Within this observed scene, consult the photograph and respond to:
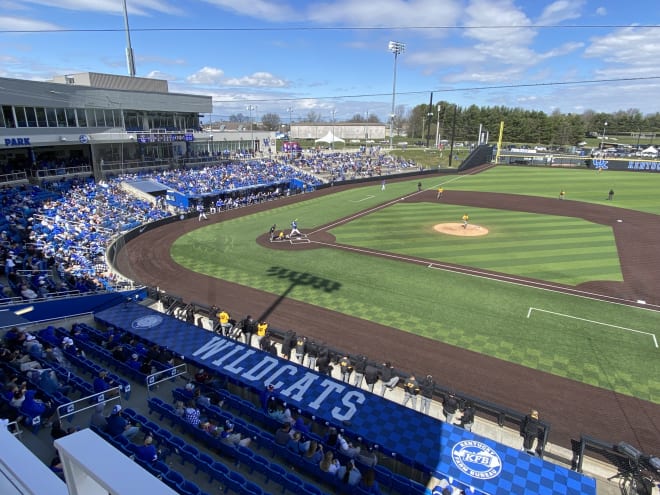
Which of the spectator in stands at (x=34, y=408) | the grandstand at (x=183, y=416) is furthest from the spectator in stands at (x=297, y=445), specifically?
the spectator in stands at (x=34, y=408)

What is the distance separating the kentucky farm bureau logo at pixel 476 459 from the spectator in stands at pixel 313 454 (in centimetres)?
330

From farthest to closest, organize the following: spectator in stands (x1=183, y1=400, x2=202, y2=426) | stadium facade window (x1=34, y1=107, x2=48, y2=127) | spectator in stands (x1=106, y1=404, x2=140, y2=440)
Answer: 1. stadium facade window (x1=34, y1=107, x2=48, y2=127)
2. spectator in stands (x1=183, y1=400, x2=202, y2=426)
3. spectator in stands (x1=106, y1=404, x2=140, y2=440)

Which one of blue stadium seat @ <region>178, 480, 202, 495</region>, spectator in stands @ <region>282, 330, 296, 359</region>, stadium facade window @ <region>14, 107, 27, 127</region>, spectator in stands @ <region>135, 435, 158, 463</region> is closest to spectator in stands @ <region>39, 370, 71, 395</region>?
spectator in stands @ <region>135, 435, 158, 463</region>

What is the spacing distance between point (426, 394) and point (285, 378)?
14.5ft

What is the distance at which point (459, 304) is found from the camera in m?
21.4

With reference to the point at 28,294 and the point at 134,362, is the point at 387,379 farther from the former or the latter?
the point at 28,294

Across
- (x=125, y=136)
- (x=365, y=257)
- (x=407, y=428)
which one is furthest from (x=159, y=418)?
(x=125, y=136)

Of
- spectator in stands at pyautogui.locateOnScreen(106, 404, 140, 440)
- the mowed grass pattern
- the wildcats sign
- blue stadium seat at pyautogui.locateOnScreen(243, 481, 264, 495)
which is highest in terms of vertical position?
spectator in stands at pyautogui.locateOnScreen(106, 404, 140, 440)

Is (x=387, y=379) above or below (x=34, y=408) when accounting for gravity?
below

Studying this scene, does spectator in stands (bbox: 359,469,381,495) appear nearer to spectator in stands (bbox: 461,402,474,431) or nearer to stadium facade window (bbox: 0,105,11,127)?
spectator in stands (bbox: 461,402,474,431)

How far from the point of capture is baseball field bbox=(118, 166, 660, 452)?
54.5 ft

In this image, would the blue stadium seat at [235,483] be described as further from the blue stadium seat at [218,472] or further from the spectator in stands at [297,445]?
the spectator in stands at [297,445]

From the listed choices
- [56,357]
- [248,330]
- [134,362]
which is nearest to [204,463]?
[134,362]

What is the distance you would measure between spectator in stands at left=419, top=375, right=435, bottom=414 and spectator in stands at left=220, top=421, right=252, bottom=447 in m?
5.62
